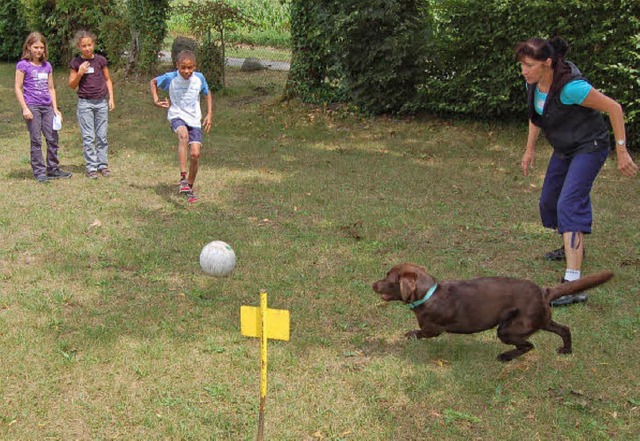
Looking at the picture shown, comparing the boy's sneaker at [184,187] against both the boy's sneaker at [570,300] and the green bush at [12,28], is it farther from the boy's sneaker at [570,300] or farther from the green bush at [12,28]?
the green bush at [12,28]

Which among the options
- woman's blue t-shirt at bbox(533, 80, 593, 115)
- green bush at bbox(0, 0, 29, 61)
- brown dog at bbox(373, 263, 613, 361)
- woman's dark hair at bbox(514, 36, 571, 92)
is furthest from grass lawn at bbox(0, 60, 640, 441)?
green bush at bbox(0, 0, 29, 61)

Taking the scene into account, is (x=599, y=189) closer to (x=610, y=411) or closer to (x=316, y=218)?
(x=316, y=218)

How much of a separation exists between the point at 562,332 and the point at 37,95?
7.28 m

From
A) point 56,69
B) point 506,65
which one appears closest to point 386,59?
point 506,65

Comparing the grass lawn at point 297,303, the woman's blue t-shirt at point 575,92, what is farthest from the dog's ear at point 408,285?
the woman's blue t-shirt at point 575,92

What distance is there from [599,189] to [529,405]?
5964mm

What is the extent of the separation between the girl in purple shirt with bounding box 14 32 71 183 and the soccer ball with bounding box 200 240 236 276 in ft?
13.7

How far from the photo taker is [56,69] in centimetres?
1905

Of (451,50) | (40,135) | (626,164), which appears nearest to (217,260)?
(626,164)

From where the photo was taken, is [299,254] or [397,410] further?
[299,254]

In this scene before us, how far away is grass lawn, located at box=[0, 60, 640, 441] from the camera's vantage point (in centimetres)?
416

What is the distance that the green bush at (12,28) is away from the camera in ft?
67.9

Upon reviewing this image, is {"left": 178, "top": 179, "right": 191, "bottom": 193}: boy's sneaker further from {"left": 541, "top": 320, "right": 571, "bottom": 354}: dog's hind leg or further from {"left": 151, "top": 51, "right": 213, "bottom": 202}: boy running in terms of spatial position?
{"left": 541, "top": 320, "right": 571, "bottom": 354}: dog's hind leg

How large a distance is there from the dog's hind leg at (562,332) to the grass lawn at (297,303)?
6 cm
